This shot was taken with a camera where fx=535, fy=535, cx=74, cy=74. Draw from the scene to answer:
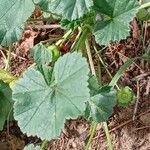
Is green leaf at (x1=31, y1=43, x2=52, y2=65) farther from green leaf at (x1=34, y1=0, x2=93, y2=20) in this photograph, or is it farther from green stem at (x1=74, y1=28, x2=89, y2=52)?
green leaf at (x1=34, y1=0, x2=93, y2=20)

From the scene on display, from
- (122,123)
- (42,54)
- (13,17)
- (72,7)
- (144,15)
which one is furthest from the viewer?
(122,123)

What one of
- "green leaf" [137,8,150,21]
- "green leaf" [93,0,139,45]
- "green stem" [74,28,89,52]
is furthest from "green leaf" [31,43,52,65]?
"green leaf" [137,8,150,21]

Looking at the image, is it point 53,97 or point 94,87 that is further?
point 94,87

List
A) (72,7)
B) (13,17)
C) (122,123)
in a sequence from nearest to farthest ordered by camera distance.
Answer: (72,7) → (13,17) → (122,123)


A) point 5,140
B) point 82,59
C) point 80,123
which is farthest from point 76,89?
point 5,140

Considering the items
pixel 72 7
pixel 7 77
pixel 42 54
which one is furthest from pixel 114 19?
pixel 7 77

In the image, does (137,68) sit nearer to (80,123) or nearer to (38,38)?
(80,123)

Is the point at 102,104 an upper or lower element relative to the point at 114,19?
lower

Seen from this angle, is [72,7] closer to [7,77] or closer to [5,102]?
[7,77]
